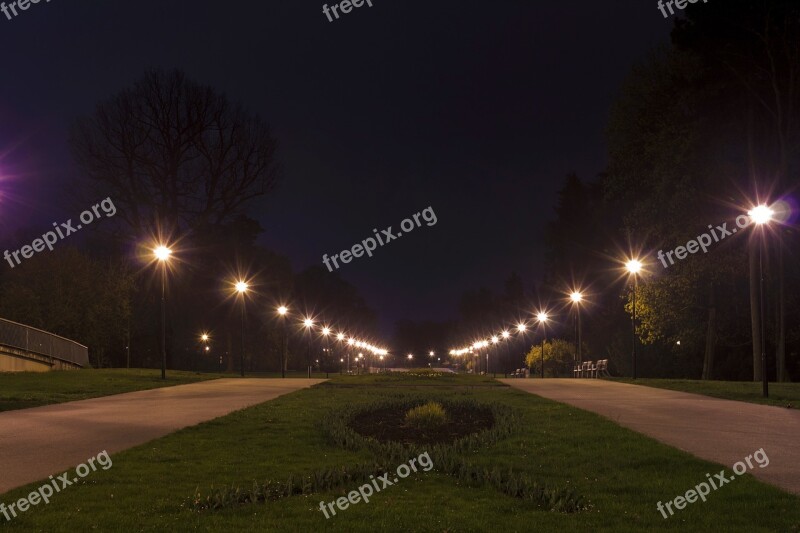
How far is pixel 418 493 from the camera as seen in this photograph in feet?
25.2

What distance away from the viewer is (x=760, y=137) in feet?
110

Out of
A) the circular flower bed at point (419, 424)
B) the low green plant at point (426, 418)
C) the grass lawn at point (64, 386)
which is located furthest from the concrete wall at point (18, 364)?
the low green plant at point (426, 418)

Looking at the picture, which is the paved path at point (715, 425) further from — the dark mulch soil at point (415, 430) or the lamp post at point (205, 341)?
the lamp post at point (205, 341)

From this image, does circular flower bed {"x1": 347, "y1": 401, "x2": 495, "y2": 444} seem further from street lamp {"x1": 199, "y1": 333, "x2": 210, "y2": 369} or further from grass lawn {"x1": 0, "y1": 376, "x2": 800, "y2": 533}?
street lamp {"x1": 199, "y1": 333, "x2": 210, "y2": 369}

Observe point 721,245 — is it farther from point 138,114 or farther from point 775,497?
point 138,114

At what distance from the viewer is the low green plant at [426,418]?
1313 cm

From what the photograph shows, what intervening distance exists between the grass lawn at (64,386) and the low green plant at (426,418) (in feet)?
32.7

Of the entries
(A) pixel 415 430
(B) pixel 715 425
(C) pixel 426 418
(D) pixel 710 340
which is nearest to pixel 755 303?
(D) pixel 710 340

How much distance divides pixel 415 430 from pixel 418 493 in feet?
16.5

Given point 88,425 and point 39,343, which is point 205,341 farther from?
point 88,425

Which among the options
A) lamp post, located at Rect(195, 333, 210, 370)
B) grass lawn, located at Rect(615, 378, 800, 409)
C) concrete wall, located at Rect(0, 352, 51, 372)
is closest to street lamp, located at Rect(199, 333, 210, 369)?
lamp post, located at Rect(195, 333, 210, 370)

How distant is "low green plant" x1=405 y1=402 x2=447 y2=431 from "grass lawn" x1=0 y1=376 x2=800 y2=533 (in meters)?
1.89

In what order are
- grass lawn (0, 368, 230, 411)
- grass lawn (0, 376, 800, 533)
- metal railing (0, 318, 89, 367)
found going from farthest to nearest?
metal railing (0, 318, 89, 367) < grass lawn (0, 368, 230, 411) < grass lawn (0, 376, 800, 533)

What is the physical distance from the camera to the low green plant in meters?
13.1
